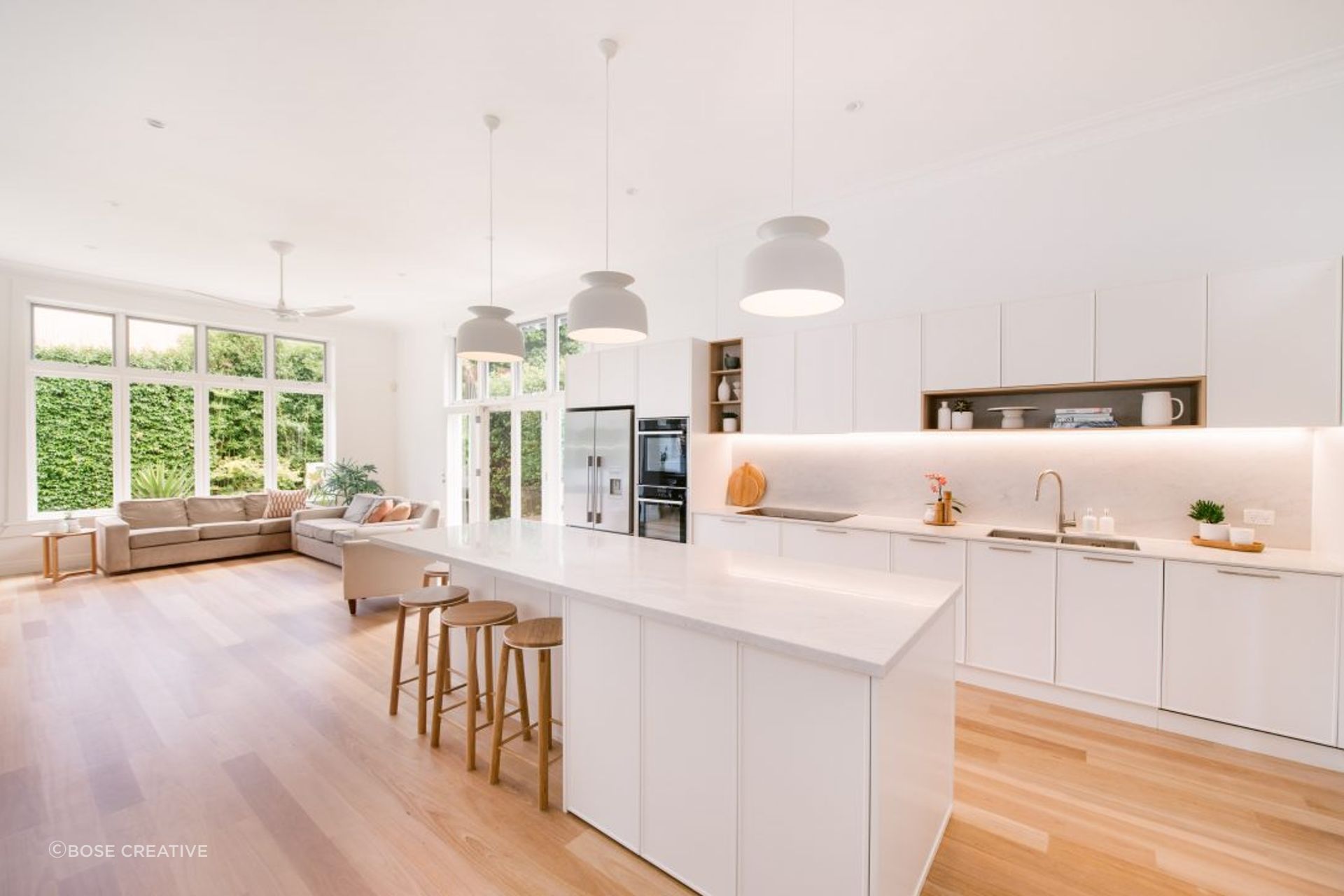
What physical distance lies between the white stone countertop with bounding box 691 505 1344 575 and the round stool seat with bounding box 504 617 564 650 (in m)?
2.04

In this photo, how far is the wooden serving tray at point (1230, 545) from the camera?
267 centimetres

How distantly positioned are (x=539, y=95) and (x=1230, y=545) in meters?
4.36

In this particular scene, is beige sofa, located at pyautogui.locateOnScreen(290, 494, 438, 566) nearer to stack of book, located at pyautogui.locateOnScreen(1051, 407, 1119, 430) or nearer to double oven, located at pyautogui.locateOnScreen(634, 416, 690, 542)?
double oven, located at pyautogui.locateOnScreen(634, 416, 690, 542)

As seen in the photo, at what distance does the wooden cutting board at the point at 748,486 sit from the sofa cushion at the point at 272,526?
616 cm

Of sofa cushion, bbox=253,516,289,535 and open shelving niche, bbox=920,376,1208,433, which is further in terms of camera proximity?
sofa cushion, bbox=253,516,289,535

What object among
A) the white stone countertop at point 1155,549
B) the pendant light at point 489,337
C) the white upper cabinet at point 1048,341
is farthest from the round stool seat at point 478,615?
the white upper cabinet at point 1048,341

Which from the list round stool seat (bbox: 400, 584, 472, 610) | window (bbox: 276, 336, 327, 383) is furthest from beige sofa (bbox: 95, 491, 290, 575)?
round stool seat (bbox: 400, 584, 472, 610)

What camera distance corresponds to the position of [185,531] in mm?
6238

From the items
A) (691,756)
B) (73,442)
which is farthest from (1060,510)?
(73,442)

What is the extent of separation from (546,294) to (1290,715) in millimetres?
6668

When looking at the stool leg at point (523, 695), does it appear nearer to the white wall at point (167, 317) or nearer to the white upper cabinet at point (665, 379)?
the white upper cabinet at point (665, 379)

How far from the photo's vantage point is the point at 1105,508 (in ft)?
10.6

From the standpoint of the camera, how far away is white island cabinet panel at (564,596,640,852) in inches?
73.9

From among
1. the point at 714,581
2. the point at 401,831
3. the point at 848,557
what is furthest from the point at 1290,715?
the point at 401,831
